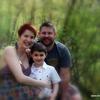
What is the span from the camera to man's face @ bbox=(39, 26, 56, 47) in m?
4.14

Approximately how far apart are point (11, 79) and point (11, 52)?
0.83ft

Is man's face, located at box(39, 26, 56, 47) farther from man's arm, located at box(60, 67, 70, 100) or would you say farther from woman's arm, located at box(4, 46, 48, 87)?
woman's arm, located at box(4, 46, 48, 87)

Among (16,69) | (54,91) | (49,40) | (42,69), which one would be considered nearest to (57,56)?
(49,40)

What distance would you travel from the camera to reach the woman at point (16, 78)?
10.9 ft

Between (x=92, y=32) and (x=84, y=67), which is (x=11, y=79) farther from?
(x=92, y=32)

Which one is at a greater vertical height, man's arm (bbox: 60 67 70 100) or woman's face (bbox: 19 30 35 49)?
woman's face (bbox: 19 30 35 49)

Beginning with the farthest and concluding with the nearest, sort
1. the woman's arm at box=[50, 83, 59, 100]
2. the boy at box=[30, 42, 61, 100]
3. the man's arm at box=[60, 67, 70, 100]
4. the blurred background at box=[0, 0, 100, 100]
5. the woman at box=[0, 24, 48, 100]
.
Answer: the blurred background at box=[0, 0, 100, 100]
the man's arm at box=[60, 67, 70, 100]
the boy at box=[30, 42, 61, 100]
the woman's arm at box=[50, 83, 59, 100]
the woman at box=[0, 24, 48, 100]

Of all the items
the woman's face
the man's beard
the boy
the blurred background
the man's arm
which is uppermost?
the woman's face

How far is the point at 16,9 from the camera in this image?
917 cm

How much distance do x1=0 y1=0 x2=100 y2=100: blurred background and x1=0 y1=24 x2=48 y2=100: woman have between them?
151 inches

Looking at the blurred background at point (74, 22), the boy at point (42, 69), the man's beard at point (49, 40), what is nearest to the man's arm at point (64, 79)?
the boy at point (42, 69)

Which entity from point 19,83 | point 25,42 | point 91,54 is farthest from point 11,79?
point 91,54

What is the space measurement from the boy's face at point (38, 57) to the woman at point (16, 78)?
16cm

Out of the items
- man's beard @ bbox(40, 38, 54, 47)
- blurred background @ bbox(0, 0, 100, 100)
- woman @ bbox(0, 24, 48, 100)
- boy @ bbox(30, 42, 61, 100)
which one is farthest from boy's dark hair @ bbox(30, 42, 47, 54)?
blurred background @ bbox(0, 0, 100, 100)
